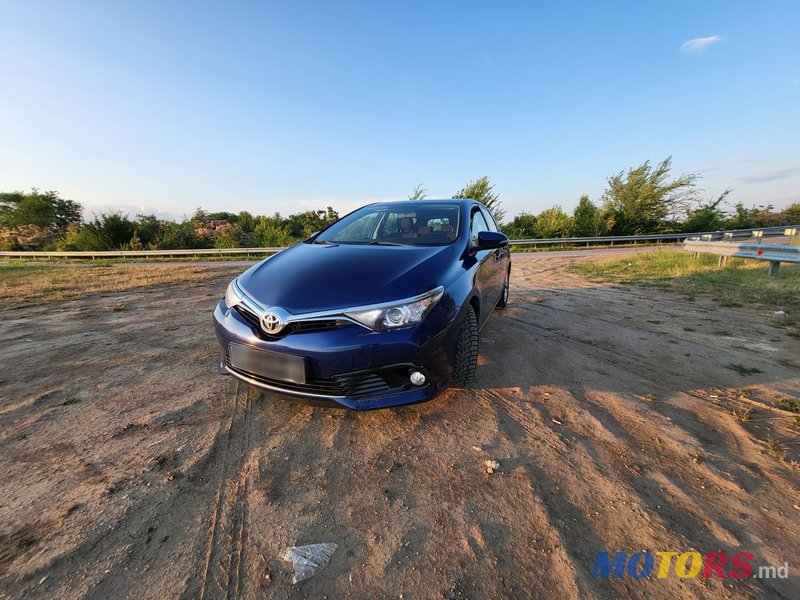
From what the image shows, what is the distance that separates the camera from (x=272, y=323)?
6.68 ft

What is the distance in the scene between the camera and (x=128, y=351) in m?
3.49

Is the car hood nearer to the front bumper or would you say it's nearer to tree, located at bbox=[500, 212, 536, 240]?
the front bumper

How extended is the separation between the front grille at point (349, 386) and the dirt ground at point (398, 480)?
1.12ft

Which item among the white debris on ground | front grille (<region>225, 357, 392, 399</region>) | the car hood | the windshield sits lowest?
the white debris on ground

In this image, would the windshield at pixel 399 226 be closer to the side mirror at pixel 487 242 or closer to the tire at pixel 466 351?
the side mirror at pixel 487 242

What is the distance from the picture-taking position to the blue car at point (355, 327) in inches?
77.1

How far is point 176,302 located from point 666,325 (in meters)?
7.39

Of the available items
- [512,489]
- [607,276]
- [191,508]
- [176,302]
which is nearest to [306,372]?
[191,508]

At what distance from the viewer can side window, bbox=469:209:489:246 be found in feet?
10.7

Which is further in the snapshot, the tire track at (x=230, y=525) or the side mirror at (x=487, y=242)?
the side mirror at (x=487, y=242)

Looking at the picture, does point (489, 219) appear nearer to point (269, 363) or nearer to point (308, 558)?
point (269, 363)

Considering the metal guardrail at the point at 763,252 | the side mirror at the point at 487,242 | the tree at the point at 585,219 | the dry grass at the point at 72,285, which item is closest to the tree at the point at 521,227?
the tree at the point at 585,219

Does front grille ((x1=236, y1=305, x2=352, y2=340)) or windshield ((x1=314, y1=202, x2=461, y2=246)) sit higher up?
windshield ((x1=314, y1=202, x2=461, y2=246))

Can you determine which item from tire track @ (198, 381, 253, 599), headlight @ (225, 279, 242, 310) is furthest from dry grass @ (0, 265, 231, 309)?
tire track @ (198, 381, 253, 599)
